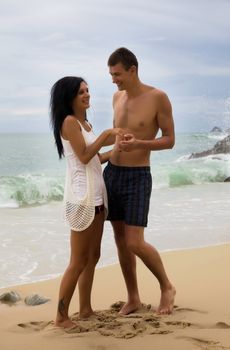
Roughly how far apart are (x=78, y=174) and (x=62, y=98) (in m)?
0.49

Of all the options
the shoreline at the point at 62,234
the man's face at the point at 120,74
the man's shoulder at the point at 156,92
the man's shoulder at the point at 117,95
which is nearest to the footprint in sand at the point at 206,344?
the man's shoulder at the point at 156,92

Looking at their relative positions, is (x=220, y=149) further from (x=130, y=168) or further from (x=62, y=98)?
(x=62, y=98)

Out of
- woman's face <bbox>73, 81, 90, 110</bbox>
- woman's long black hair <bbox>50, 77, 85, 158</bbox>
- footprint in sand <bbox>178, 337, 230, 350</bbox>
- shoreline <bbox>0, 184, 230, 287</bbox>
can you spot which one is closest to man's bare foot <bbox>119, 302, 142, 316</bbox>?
footprint in sand <bbox>178, 337, 230, 350</bbox>

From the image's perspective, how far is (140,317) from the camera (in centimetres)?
434

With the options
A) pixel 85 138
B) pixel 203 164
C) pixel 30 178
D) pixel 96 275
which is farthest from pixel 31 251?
pixel 203 164

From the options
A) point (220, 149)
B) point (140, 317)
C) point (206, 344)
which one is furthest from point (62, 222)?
point (220, 149)

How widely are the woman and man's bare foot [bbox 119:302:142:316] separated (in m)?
0.52

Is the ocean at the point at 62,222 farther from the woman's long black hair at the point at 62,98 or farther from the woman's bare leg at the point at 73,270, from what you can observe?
the woman's long black hair at the point at 62,98

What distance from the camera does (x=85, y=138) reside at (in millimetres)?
4090

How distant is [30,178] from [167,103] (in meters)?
11.8

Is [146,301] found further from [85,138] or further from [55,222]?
[55,222]

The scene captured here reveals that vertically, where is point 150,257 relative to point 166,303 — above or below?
above

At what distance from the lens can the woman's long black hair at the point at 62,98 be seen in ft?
13.6

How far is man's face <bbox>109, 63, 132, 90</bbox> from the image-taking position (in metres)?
4.39
